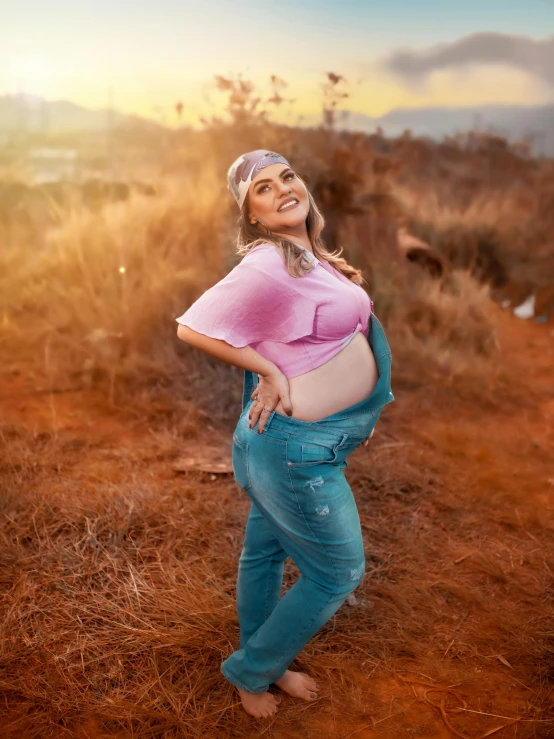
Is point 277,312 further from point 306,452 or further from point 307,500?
point 307,500

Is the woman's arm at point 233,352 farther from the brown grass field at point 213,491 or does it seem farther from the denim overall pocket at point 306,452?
the brown grass field at point 213,491

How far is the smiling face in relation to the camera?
1.90 meters

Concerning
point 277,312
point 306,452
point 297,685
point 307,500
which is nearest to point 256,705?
point 297,685

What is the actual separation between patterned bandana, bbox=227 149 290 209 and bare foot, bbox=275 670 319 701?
63.3 inches

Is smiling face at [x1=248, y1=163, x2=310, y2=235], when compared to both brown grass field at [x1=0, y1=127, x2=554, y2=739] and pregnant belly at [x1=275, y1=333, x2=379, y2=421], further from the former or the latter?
brown grass field at [x1=0, y1=127, x2=554, y2=739]

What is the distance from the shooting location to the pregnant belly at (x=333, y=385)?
1779mm

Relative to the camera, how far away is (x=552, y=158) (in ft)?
41.4

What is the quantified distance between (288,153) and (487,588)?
183 inches

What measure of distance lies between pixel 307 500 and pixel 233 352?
0.44 m

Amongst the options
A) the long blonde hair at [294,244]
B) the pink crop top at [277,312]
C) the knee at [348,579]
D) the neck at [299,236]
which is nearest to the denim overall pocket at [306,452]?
the pink crop top at [277,312]

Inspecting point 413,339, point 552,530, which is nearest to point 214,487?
point 552,530

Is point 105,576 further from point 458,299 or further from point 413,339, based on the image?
point 458,299

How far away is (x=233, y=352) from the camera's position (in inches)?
69.4

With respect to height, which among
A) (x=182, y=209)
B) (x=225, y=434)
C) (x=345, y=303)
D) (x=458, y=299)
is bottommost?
(x=225, y=434)
